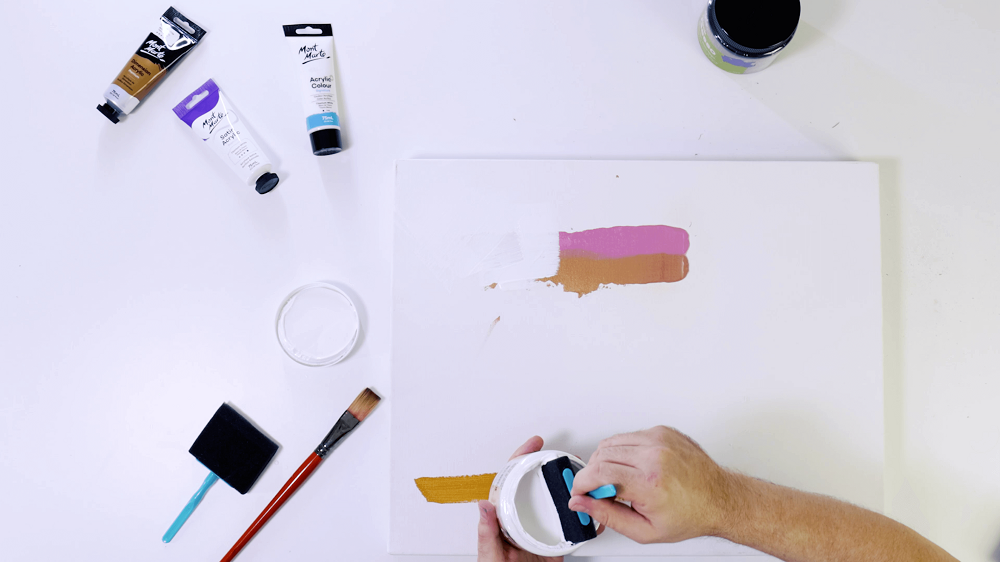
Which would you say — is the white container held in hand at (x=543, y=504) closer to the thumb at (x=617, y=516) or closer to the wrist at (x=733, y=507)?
the thumb at (x=617, y=516)

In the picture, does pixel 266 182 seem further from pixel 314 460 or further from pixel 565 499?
pixel 565 499

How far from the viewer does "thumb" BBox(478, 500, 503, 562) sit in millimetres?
701

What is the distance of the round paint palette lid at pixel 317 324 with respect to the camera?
85cm

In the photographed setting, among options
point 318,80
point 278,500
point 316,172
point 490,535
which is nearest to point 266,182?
point 316,172

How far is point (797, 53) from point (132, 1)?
1082mm

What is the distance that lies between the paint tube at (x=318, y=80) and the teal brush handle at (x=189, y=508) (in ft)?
1.77

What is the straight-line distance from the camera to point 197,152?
0.88 m

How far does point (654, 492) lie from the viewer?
63 cm

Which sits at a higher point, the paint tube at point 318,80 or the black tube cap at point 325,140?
the paint tube at point 318,80

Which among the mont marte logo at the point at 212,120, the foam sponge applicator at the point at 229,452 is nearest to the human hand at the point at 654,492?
the foam sponge applicator at the point at 229,452

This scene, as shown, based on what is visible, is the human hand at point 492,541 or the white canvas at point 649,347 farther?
the white canvas at point 649,347

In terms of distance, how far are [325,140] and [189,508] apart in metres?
0.61

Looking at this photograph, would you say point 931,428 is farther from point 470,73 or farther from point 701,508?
point 470,73

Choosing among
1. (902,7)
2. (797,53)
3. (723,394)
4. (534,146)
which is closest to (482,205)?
(534,146)
